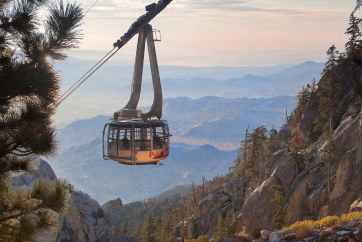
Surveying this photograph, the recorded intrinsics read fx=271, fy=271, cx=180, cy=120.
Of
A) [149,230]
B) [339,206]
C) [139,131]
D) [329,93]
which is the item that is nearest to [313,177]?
[339,206]

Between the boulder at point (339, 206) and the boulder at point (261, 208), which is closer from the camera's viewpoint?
the boulder at point (339, 206)

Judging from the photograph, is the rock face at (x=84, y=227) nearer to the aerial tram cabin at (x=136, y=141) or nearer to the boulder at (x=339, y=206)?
the boulder at (x=339, y=206)

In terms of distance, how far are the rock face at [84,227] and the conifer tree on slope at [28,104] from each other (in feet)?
230

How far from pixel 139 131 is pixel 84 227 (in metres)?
75.9

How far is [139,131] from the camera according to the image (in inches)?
548

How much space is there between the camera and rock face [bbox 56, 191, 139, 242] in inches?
2960

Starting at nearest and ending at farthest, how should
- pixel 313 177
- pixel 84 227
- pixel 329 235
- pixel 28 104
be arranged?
pixel 28 104 → pixel 329 235 → pixel 313 177 → pixel 84 227

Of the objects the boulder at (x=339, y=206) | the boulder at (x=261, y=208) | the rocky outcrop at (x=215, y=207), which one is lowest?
the rocky outcrop at (x=215, y=207)

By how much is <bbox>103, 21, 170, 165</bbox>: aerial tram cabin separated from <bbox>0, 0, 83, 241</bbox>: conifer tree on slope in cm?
463

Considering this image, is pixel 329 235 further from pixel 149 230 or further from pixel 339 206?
pixel 149 230

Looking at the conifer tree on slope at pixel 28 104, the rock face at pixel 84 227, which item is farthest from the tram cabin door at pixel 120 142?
the rock face at pixel 84 227

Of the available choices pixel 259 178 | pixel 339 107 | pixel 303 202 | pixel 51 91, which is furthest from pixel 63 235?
pixel 51 91

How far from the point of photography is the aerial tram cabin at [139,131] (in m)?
13.9

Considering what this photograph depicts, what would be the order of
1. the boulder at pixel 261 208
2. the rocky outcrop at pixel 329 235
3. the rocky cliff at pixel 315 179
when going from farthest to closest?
the boulder at pixel 261 208, the rocky cliff at pixel 315 179, the rocky outcrop at pixel 329 235
